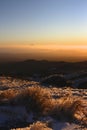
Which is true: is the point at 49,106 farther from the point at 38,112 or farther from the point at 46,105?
the point at 38,112

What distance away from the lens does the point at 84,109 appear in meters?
12.1

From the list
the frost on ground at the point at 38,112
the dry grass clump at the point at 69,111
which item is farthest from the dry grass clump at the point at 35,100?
the dry grass clump at the point at 69,111

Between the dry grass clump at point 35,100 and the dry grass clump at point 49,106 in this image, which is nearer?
the dry grass clump at point 49,106

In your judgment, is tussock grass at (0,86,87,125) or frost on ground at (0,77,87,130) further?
tussock grass at (0,86,87,125)

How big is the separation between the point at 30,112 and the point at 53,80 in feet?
74.4

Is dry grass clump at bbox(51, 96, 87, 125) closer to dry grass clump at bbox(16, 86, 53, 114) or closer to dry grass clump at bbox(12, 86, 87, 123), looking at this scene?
dry grass clump at bbox(12, 86, 87, 123)

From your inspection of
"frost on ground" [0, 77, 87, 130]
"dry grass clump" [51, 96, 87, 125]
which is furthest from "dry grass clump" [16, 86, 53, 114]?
"dry grass clump" [51, 96, 87, 125]

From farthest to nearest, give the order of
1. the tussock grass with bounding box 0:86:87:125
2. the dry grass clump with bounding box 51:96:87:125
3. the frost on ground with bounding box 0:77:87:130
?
the tussock grass with bounding box 0:86:87:125 < the dry grass clump with bounding box 51:96:87:125 < the frost on ground with bounding box 0:77:87:130

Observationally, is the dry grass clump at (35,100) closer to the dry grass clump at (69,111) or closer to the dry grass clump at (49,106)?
the dry grass clump at (49,106)

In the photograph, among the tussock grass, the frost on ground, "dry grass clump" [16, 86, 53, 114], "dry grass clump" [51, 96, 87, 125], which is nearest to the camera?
the frost on ground

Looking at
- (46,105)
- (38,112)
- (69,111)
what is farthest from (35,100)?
(69,111)

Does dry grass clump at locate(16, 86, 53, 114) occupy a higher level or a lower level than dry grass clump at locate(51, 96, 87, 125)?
higher

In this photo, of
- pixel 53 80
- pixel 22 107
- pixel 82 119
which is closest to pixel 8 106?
pixel 22 107

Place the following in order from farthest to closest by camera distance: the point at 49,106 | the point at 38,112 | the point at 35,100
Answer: the point at 35,100 < the point at 49,106 < the point at 38,112
